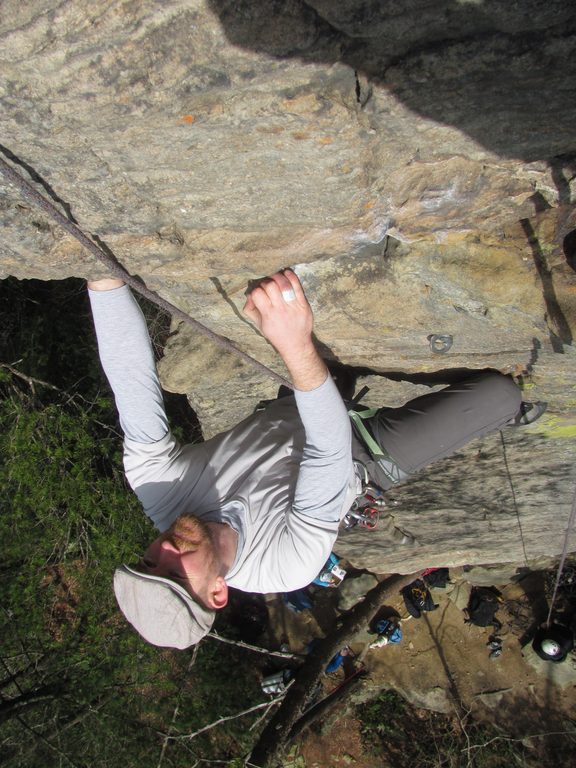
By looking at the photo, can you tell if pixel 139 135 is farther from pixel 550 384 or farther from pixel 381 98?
pixel 550 384

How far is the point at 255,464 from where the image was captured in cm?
254

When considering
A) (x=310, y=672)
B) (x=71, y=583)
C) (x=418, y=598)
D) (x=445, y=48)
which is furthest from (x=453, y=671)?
(x=445, y=48)

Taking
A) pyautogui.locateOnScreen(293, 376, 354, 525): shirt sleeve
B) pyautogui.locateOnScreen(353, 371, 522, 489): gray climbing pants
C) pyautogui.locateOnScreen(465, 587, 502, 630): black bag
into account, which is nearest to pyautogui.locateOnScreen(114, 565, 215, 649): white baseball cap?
pyautogui.locateOnScreen(293, 376, 354, 525): shirt sleeve

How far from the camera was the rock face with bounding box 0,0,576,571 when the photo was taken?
1.21 metres

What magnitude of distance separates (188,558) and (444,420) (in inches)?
52.8

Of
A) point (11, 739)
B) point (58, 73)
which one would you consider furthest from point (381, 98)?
point (11, 739)

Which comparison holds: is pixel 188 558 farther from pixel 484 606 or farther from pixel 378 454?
pixel 484 606

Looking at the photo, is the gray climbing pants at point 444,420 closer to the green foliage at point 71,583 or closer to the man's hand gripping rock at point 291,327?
the man's hand gripping rock at point 291,327

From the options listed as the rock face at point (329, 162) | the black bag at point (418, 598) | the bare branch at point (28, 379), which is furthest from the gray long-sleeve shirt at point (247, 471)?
the black bag at point (418, 598)

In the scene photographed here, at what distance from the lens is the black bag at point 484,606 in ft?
20.4

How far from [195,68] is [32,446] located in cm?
393

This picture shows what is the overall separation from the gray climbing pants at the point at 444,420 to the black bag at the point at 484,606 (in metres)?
4.25

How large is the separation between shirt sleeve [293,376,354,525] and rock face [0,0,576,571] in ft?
1.49

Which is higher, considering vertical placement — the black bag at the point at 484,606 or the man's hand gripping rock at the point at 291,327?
the man's hand gripping rock at the point at 291,327
